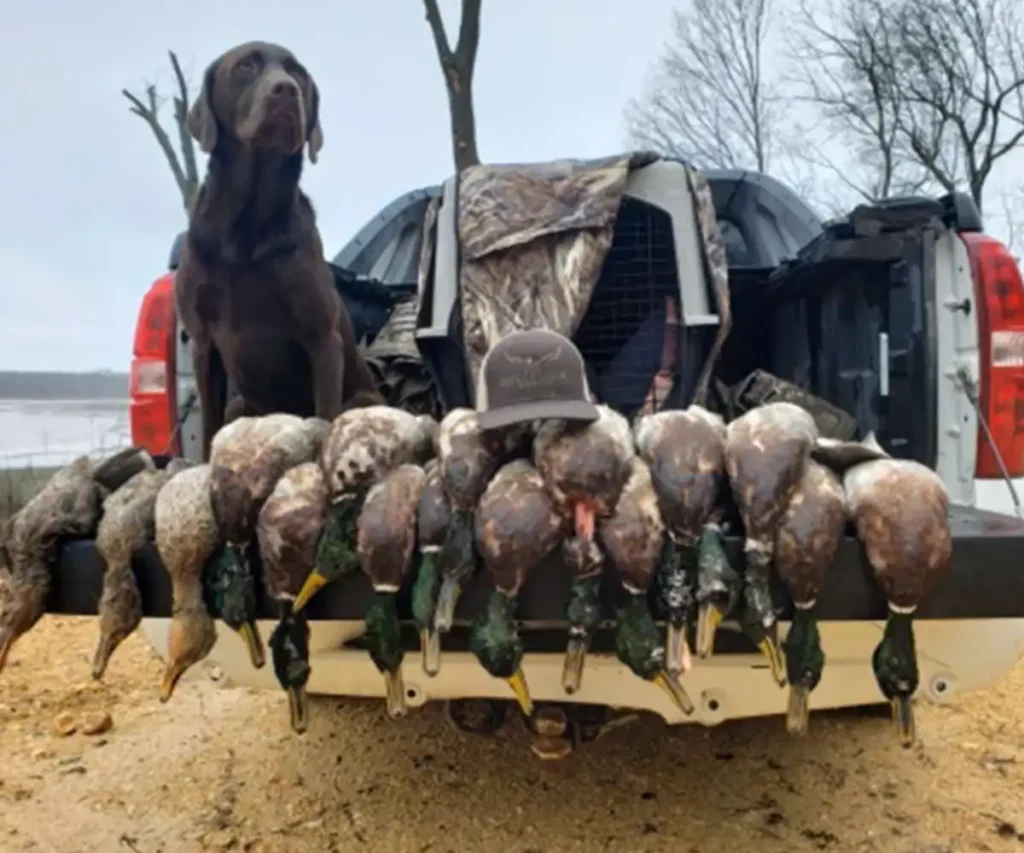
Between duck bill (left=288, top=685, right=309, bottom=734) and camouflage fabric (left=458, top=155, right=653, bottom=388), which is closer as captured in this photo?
duck bill (left=288, top=685, right=309, bottom=734)

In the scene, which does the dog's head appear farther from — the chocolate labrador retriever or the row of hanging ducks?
the row of hanging ducks

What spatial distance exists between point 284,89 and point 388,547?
1.99m

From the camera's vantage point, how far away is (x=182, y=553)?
1.80 m

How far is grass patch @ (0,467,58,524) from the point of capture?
790cm

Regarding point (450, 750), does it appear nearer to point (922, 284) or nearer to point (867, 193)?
point (922, 284)

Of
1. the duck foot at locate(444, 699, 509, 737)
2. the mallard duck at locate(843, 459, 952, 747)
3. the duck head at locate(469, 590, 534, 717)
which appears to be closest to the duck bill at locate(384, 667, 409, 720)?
the duck head at locate(469, 590, 534, 717)

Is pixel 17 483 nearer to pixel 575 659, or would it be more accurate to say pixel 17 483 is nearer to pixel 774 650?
pixel 575 659

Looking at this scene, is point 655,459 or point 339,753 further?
point 339,753

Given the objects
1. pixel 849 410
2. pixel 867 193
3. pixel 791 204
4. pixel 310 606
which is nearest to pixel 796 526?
pixel 310 606

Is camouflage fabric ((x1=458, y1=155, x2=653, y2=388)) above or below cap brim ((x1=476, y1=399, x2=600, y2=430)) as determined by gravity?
above

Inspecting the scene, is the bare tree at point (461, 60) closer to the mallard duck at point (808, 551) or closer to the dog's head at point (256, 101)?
the dog's head at point (256, 101)

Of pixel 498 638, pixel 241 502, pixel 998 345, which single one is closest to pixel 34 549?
pixel 241 502

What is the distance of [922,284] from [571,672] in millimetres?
1621

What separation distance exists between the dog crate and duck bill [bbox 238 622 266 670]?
4.20 ft
